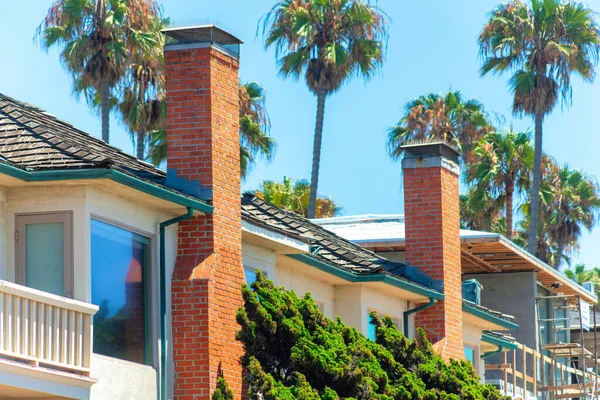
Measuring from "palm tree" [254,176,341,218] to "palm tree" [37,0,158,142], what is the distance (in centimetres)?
738

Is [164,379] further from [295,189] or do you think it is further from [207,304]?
[295,189]

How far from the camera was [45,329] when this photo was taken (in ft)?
43.7

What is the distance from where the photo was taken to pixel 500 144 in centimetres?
5175

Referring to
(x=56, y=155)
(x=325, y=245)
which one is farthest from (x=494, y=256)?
(x=56, y=155)

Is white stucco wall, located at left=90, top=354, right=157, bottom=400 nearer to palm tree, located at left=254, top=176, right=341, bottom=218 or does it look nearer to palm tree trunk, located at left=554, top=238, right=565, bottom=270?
palm tree, located at left=254, top=176, right=341, bottom=218

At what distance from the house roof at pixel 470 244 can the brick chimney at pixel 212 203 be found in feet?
44.8

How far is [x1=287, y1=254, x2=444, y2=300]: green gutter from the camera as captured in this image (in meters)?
18.8

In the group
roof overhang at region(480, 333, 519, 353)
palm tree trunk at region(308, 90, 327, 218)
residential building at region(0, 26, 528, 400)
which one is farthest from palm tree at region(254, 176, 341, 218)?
residential building at region(0, 26, 528, 400)

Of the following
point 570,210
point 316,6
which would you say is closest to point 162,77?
point 316,6

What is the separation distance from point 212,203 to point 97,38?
26962 mm

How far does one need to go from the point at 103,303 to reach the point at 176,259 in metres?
1.66

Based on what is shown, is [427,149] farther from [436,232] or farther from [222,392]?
[222,392]

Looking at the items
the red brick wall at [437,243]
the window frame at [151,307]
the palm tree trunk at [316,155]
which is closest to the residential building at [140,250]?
the window frame at [151,307]

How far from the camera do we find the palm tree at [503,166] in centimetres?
5119
